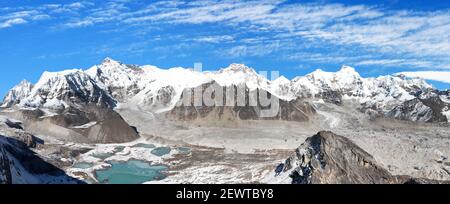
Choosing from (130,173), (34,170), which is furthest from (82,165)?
(34,170)

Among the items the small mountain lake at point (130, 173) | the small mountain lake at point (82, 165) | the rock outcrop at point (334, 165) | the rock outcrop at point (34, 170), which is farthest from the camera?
the small mountain lake at point (82, 165)

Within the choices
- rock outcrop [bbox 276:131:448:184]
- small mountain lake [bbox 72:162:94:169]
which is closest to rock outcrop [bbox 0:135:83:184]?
small mountain lake [bbox 72:162:94:169]

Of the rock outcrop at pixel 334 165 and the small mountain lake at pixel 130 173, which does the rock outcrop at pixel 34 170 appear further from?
the rock outcrop at pixel 334 165

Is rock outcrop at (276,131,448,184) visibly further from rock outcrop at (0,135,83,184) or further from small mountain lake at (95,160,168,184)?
small mountain lake at (95,160,168,184)

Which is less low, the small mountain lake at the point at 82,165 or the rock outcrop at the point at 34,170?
the rock outcrop at the point at 34,170

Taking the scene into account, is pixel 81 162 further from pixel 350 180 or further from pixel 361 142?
pixel 350 180

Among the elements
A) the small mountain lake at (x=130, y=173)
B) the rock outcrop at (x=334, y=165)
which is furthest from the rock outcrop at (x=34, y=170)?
the rock outcrop at (x=334, y=165)

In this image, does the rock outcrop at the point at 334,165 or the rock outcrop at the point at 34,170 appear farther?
the rock outcrop at the point at 34,170

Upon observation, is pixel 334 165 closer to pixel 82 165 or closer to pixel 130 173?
pixel 130 173
